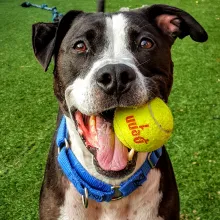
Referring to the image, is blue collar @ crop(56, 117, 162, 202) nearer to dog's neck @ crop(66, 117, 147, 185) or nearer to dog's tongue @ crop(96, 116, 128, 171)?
dog's neck @ crop(66, 117, 147, 185)

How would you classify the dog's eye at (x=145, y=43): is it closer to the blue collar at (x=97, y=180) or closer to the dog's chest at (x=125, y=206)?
the blue collar at (x=97, y=180)

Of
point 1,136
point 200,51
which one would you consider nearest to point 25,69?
point 1,136

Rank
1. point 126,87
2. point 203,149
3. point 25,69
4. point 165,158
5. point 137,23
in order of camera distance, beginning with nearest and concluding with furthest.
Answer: point 126,87 → point 137,23 → point 165,158 → point 203,149 → point 25,69

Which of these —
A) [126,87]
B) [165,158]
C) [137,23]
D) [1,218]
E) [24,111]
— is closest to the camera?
[126,87]

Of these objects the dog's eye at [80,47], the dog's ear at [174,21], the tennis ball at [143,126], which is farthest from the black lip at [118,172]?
the dog's ear at [174,21]

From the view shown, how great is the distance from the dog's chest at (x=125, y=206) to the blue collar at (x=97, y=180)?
0.07 meters

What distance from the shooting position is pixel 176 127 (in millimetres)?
4688

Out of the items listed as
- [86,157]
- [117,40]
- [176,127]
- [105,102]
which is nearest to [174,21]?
[117,40]

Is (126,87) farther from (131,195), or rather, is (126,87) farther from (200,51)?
(200,51)

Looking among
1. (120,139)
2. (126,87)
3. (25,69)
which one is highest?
(126,87)

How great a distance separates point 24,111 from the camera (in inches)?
203

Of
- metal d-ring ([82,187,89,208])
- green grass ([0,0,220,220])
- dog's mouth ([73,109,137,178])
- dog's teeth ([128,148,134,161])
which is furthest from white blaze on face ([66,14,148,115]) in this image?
green grass ([0,0,220,220])

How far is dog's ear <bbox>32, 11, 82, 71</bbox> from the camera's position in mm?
2680

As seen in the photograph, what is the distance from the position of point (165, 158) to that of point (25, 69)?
12.9 ft
